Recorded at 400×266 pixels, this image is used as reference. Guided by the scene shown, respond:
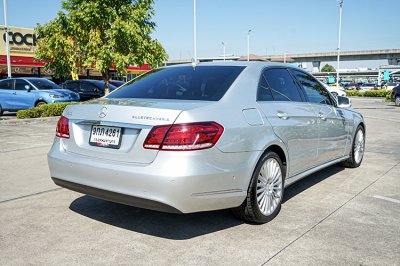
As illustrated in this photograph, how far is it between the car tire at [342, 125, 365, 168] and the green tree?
12.2 meters

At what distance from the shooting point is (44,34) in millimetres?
18969

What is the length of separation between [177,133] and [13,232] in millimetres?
1856

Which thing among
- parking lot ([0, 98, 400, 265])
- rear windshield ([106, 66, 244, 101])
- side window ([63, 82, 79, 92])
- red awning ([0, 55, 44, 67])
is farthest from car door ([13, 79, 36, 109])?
red awning ([0, 55, 44, 67])

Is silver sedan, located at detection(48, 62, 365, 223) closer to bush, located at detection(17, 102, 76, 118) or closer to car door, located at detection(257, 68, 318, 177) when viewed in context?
car door, located at detection(257, 68, 318, 177)

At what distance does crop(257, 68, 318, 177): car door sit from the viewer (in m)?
4.09

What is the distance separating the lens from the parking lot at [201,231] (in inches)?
125

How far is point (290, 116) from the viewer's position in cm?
434

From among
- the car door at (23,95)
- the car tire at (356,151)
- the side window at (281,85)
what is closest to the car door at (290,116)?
the side window at (281,85)

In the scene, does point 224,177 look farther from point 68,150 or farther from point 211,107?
point 68,150

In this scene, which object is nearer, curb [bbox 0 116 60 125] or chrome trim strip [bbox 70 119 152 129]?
chrome trim strip [bbox 70 119 152 129]

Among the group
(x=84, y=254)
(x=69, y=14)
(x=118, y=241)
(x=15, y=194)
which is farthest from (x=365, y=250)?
(x=69, y=14)

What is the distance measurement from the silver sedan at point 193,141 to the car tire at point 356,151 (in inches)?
79.6

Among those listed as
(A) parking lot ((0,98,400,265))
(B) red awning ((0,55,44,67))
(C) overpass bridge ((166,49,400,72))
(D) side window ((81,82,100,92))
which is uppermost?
(C) overpass bridge ((166,49,400,72))

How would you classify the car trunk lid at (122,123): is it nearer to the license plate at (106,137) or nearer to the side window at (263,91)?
the license plate at (106,137)
